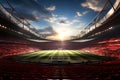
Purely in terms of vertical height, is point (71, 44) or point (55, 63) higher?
point (71, 44)

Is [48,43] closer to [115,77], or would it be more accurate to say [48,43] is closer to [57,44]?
[57,44]

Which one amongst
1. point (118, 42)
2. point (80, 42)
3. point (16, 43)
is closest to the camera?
point (118, 42)

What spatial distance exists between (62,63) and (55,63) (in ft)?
3.21

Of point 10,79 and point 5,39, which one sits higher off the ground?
point 5,39

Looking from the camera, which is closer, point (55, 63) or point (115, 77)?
point (115, 77)

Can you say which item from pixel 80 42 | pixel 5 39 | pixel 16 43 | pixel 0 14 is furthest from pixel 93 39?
pixel 0 14

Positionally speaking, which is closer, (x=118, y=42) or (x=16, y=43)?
(x=118, y=42)

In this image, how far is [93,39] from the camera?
4812cm

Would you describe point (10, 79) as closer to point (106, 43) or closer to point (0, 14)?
point (0, 14)

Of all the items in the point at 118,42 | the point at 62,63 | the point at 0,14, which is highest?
the point at 0,14

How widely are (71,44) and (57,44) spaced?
24.1 ft

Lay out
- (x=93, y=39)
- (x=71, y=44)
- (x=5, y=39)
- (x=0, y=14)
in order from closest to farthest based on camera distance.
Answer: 1. (x=0, y=14)
2. (x=5, y=39)
3. (x=93, y=39)
4. (x=71, y=44)

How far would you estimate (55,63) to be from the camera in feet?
56.4

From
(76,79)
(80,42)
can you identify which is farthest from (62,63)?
(80,42)
